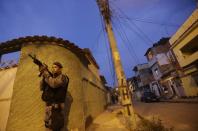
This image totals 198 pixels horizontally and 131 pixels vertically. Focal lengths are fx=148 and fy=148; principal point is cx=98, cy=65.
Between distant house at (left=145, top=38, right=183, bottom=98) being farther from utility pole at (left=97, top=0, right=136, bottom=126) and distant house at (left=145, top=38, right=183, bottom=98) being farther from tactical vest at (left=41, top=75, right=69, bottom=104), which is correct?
tactical vest at (left=41, top=75, right=69, bottom=104)

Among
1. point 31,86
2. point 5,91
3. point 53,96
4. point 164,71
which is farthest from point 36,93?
point 164,71

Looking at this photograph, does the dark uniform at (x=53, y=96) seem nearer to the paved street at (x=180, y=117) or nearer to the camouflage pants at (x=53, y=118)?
the camouflage pants at (x=53, y=118)

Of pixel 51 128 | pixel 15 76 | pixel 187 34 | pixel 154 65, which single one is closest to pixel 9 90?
pixel 15 76

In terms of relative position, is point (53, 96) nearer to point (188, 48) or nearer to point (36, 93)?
point (36, 93)

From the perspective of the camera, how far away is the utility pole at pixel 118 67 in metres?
6.32

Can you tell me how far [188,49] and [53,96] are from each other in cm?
1763

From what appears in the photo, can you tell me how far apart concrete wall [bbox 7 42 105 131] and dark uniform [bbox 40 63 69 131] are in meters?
1.84

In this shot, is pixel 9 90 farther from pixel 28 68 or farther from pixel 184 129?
pixel 184 129

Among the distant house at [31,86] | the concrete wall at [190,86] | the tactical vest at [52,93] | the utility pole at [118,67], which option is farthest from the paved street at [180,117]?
the concrete wall at [190,86]

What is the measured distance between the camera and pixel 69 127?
5816 mm

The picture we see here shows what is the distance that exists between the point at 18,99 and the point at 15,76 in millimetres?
1008

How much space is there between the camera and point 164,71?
1038 inches

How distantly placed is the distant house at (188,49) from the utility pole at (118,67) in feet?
32.0

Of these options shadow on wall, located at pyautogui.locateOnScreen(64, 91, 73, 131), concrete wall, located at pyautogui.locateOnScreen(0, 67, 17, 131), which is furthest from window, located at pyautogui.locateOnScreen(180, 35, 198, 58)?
concrete wall, located at pyautogui.locateOnScreen(0, 67, 17, 131)
